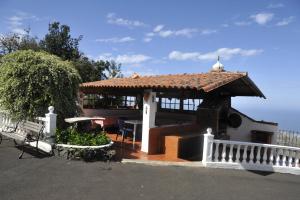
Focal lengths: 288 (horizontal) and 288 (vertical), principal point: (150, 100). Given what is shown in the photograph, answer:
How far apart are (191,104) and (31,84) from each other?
834 cm

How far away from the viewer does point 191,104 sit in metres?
15.1

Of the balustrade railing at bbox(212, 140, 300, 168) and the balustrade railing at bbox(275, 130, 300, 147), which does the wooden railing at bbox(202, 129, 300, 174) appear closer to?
the balustrade railing at bbox(212, 140, 300, 168)

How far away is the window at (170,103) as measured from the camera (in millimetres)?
15800

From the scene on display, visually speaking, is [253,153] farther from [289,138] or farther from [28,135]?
[289,138]

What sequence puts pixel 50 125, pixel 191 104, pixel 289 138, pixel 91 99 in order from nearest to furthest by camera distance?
pixel 50 125, pixel 191 104, pixel 289 138, pixel 91 99

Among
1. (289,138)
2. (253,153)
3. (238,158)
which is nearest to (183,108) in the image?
(289,138)

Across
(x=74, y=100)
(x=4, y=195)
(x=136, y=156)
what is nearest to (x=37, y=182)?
(x=4, y=195)

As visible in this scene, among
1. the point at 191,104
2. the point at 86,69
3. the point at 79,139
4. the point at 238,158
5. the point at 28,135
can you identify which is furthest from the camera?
the point at 86,69

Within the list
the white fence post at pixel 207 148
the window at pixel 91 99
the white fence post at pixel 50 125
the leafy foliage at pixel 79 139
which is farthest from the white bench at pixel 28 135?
the window at pixel 91 99

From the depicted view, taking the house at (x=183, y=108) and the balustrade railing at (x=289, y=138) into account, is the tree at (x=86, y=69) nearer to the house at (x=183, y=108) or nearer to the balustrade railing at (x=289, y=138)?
the house at (x=183, y=108)

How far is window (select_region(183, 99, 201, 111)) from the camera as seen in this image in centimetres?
1478

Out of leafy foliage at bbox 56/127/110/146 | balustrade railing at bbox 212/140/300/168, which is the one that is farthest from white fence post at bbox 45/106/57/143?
balustrade railing at bbox 212/140/300/168

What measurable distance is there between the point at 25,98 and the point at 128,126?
13.7ft

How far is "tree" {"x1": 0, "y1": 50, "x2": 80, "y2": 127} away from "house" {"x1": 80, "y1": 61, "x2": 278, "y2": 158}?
235 cm
